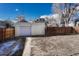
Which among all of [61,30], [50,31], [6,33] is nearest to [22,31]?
[6,33]

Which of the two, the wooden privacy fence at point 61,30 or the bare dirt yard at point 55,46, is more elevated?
the wooden privacy fence at point 61,30

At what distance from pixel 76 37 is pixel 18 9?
25.4 inches

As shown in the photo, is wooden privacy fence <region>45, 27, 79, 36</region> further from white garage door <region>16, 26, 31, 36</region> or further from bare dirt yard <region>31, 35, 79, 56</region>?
white garage door <region>16, 26, 31, 36</region>

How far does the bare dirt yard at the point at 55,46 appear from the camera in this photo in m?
1.41

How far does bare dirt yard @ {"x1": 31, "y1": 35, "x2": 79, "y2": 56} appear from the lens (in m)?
1.41

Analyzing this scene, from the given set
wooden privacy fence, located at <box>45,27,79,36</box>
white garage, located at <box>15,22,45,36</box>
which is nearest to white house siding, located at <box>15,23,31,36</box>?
white garage, located at <box>15,22,45,36</box>

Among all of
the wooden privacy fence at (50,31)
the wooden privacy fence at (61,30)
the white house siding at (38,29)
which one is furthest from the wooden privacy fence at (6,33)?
the wooden privacy fence at (61,30)

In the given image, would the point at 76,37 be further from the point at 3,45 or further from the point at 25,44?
the point at 3,45

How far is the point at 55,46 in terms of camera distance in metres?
1.42

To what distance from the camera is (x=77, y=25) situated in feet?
4.69

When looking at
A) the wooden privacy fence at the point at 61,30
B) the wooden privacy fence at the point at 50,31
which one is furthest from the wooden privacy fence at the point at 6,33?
the wooden privacy fence at the point at 61,30

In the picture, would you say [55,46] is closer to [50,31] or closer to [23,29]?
[50,31]

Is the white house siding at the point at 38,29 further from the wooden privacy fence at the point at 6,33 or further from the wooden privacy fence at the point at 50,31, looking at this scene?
the wooden privacy fence at the point at 6,33

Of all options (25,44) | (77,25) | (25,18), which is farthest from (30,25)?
Answer: (77,25)
